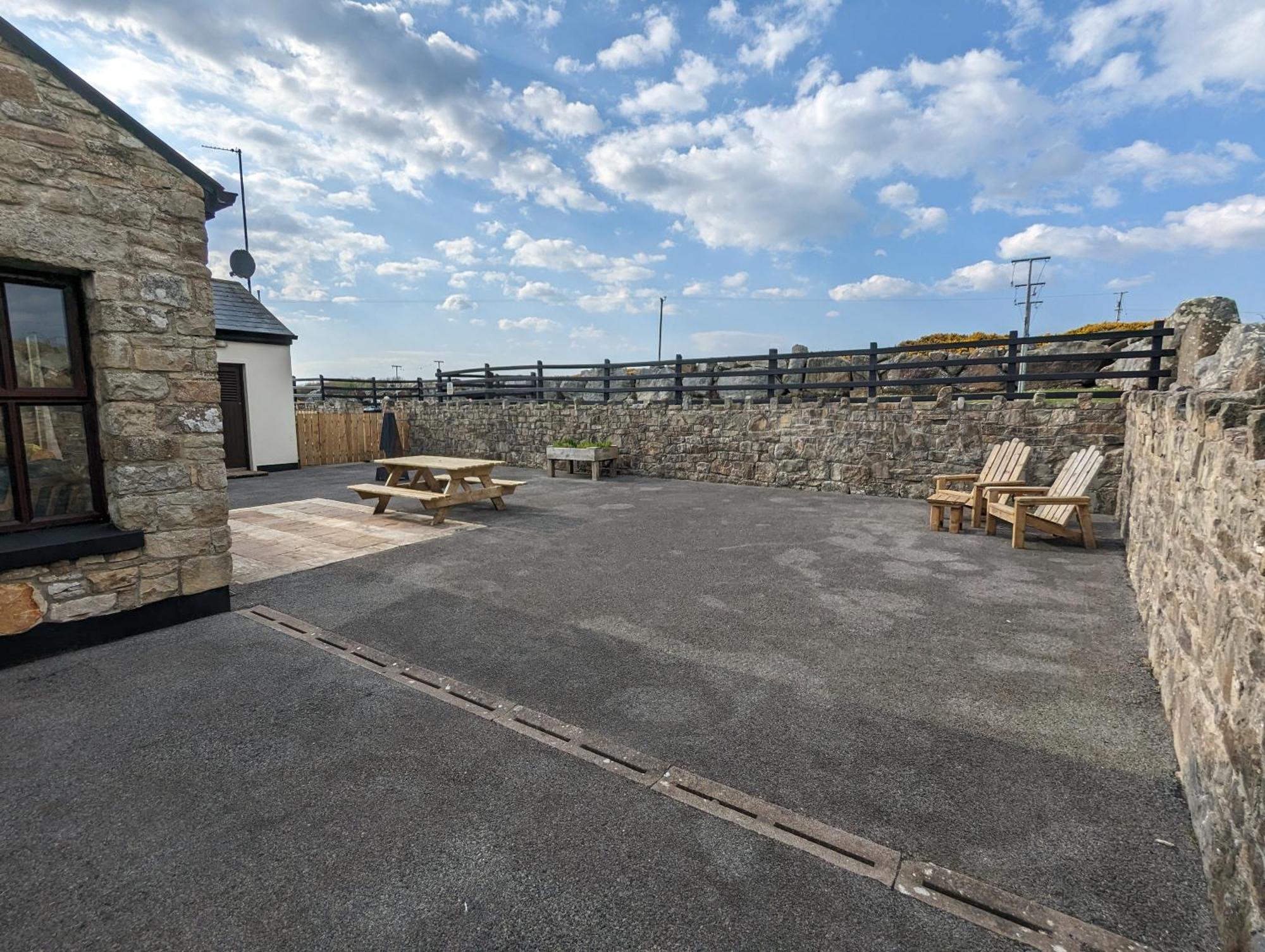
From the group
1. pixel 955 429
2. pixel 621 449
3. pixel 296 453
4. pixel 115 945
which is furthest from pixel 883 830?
pixel 296 453

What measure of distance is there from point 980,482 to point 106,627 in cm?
852

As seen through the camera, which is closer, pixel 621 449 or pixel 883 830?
pixel 883 830

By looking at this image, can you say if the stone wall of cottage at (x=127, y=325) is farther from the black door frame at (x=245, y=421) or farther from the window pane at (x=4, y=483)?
the black door frame at (x=245, y=421)

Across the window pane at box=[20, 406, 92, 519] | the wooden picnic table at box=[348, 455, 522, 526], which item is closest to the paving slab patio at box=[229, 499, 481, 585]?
the wooden picnic table at box=[348, 455, 522, 526]

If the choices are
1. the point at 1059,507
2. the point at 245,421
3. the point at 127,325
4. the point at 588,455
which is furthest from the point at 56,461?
the point at 245,421

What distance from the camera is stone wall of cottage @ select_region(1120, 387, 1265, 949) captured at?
1646 millimetres

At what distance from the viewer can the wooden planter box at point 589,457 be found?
39.7ft

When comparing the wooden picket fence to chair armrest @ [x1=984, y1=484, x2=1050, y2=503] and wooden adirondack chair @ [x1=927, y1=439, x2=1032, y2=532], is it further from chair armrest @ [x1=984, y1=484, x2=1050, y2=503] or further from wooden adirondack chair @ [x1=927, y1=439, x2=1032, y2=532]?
chair armrest @ [x1=984, y1=484, x2=1050, y2=503]

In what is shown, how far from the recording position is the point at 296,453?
47.2 feet

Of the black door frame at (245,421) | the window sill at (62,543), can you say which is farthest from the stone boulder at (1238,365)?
the black door frame at (245,421)

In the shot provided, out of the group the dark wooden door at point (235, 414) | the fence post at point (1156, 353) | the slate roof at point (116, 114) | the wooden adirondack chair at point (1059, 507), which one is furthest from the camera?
the dark wooden door at point (235, 414)

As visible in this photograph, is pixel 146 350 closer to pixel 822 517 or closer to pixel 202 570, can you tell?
pixel 202 570

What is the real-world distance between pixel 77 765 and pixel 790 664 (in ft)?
11.5

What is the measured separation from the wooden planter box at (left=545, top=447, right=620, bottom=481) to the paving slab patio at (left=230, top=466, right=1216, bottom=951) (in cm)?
512
